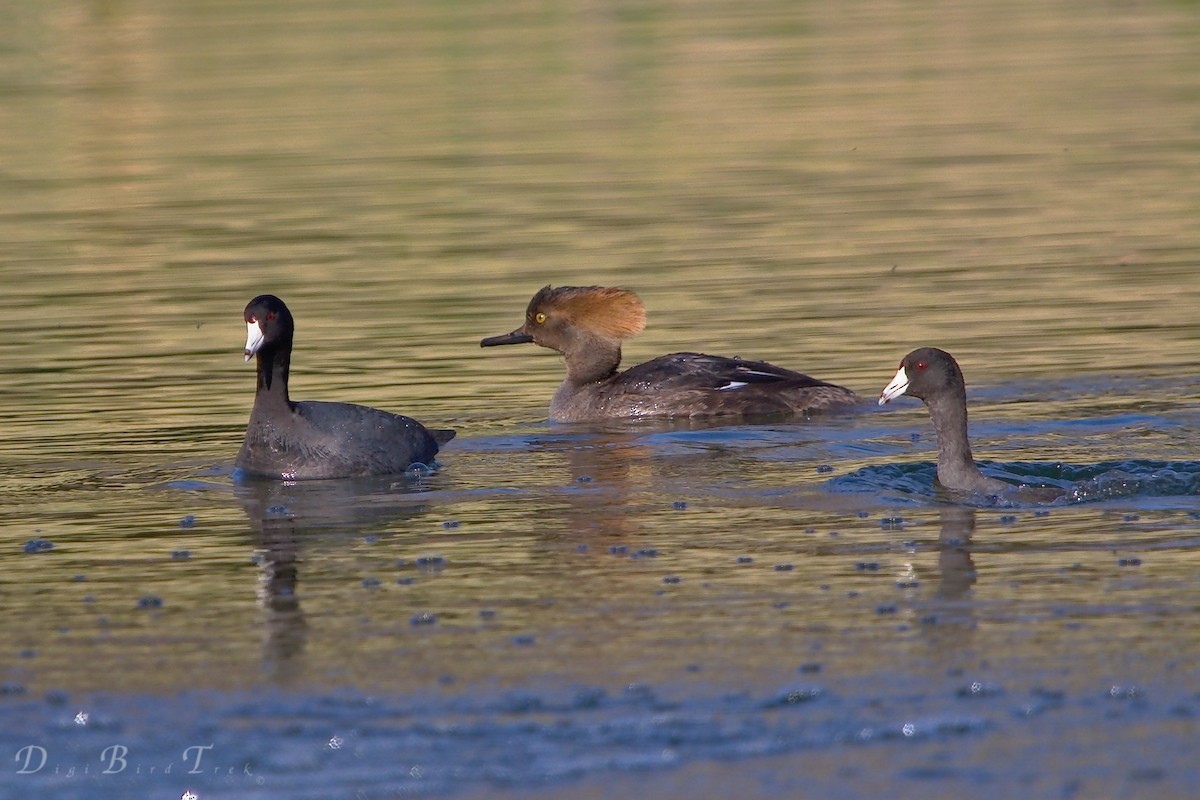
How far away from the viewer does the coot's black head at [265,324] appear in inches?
505

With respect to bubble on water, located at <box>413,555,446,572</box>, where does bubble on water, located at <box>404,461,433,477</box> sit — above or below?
below

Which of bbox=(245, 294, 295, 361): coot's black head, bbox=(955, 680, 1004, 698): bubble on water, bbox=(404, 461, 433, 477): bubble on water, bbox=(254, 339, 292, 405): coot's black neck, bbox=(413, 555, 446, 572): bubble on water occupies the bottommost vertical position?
bbox=(404, 461, 433, 477): bubble on water

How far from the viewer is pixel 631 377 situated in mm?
15484

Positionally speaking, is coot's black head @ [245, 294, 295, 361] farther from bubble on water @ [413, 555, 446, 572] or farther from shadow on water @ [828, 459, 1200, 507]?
shadow on water @ [828, 459, 1200, 507]

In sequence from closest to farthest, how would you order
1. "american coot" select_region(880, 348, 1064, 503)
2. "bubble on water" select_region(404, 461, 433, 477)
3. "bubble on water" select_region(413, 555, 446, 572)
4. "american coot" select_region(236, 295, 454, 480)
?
"bubble on water" select_region(413, 555, 446, 572) → "american coot" select_region(880, 348, 1064, 503) → "american coot" select_region(236, 295, 454, 480) → "bubble on water" select_region(404, 461, 433, 477)

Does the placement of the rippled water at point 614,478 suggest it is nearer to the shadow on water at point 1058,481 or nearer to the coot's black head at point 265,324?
the shadow on water at point 1058,481

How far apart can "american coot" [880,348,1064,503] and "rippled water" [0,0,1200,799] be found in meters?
0.24

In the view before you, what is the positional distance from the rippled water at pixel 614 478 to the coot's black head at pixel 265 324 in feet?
3.08

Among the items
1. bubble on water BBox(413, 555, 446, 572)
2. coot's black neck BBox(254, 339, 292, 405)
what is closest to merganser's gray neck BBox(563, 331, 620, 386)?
coot's black neck BBox(254, 339, 292, 405)

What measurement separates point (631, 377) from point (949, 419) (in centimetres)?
423

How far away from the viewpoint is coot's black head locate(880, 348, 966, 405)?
11.8 meters

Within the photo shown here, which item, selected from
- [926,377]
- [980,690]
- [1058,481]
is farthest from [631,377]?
[980,690]

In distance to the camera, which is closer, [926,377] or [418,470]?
[926,377]

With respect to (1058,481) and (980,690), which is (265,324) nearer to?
(1058,481)
